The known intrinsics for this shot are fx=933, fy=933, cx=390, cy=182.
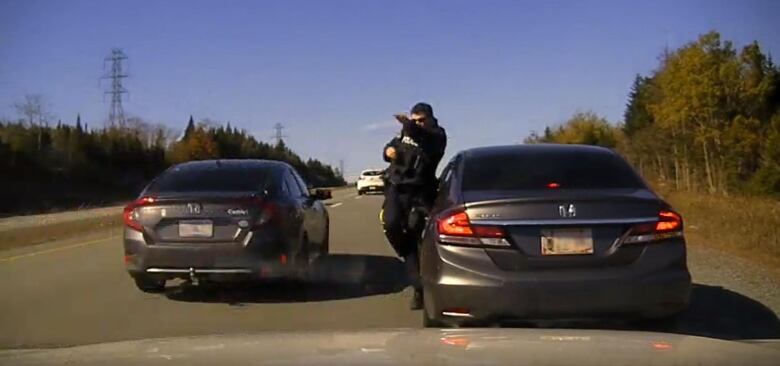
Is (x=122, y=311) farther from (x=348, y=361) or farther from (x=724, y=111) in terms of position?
(x=724, y=111)

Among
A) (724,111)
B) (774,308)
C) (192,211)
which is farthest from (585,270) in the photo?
(724,111)

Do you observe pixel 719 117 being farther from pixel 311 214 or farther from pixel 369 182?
pixel 311 214

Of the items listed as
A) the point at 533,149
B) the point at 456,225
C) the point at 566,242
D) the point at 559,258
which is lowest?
the point at 559,258

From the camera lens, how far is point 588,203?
19.7 ft

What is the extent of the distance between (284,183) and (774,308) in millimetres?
4977

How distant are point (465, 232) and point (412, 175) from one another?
7.88 ft

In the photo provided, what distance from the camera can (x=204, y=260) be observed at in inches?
342

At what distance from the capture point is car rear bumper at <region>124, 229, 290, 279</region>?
8688mm

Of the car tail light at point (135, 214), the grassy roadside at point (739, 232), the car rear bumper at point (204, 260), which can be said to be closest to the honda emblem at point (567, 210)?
the car rear bumper at point (204, 260)

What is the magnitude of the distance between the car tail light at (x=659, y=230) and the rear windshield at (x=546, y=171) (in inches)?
15.5

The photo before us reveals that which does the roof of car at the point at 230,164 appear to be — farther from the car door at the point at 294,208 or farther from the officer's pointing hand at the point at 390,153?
the officer's pointing hand at the point at 390,153

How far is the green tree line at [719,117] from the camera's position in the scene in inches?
2046

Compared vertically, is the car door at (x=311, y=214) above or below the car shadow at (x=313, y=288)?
above

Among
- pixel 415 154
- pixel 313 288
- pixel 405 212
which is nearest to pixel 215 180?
pixel 313 288
